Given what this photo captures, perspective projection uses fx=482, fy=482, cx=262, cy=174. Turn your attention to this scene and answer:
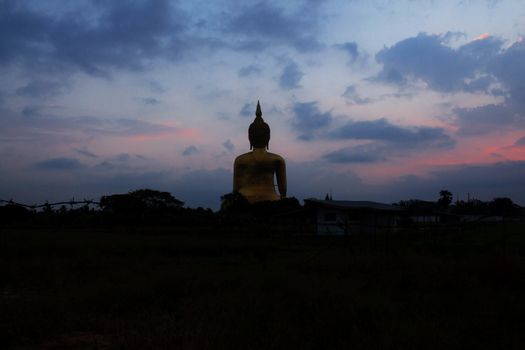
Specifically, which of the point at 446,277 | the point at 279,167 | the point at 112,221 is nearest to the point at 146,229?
the point at 112,221

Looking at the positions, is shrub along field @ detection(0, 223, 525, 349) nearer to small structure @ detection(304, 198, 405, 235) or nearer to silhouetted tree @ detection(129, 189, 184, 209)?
small structure @ detection(304, 198, 405, 235)

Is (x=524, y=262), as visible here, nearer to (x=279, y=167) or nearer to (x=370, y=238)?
(x=370, y=238)

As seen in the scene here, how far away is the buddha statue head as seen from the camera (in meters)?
41.2

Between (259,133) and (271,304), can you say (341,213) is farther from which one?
(271,304)

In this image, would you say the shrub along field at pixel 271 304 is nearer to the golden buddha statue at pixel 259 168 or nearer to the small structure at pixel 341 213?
the small structure at pixel 341 213

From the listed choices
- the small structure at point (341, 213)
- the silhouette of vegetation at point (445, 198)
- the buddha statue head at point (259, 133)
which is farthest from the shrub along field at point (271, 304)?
the silhouette of vegetation at point (445, 198)

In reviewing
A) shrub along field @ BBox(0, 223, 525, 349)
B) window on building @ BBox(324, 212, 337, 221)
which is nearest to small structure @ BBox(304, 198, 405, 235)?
window on building @ BBox(324, 212, 337, 221)

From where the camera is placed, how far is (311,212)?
30016 mm

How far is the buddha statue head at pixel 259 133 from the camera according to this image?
4125 cm

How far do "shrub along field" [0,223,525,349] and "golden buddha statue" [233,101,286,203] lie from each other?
29.5 m

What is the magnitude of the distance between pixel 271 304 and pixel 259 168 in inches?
1362

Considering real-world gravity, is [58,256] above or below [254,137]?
below

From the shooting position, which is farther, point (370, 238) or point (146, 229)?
point (146, 229)

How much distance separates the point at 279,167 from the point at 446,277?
108ft
